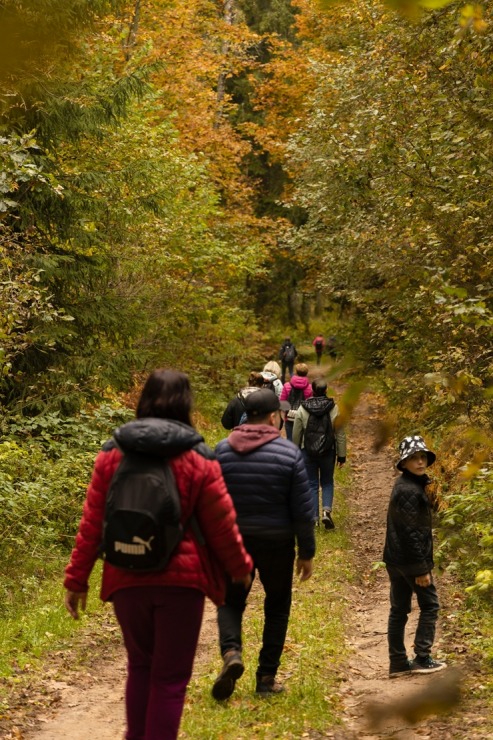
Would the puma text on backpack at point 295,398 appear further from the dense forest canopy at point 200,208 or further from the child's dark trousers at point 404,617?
the child's dark trousers at point 404,617

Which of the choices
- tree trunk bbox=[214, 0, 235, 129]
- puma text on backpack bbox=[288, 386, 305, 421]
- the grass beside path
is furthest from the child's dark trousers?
tree trunk bbox=[214, 0, 235, 129]

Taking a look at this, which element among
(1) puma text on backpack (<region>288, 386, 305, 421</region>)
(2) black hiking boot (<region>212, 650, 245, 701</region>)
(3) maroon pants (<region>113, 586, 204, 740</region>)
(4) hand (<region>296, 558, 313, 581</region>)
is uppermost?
(3) maroon pants (<region>113, 586, 204, 740</region>)

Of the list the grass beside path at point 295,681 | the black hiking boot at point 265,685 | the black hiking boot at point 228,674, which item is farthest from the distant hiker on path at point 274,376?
the black hiking boot at point 228,674

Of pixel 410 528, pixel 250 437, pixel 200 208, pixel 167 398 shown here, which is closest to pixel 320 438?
pixel 410 528

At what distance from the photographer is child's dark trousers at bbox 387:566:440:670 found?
7.25 meters

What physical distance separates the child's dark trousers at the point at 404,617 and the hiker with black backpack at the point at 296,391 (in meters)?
7.02

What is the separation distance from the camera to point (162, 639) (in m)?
4.25

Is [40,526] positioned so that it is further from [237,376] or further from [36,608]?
[237,376]

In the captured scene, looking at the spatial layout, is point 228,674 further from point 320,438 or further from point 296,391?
point 296,391

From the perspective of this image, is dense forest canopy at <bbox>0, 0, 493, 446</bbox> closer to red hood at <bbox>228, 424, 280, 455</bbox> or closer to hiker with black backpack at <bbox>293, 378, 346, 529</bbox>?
red hood at <bbox>228, 424, 280, 455</bbox>

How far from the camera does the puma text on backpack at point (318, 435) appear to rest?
12625mm

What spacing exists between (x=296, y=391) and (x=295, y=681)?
7.80 m

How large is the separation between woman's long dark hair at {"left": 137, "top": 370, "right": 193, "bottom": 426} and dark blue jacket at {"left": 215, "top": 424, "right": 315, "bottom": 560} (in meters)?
1.60

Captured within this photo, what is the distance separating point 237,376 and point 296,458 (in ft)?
71.3
